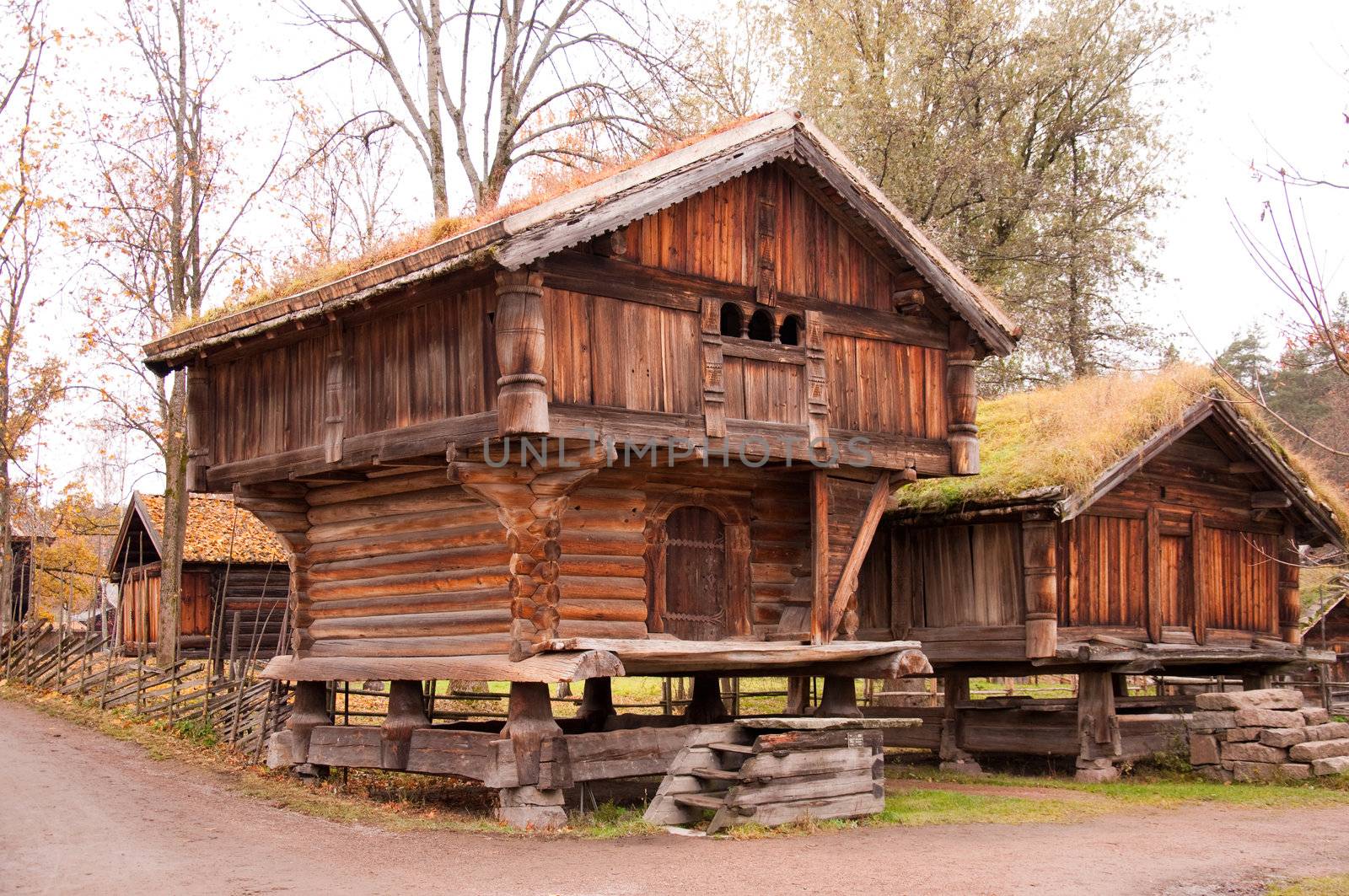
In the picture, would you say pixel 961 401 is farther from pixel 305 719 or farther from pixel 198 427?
pixel 198 427

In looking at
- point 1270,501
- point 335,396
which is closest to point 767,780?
point 335,396

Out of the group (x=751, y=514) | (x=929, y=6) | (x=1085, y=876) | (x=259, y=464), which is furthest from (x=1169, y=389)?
(x=929, y=6)

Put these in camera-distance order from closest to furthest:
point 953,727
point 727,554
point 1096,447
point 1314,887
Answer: point 1314,887 < point 727,554 < point 1096,447 < point 953,727

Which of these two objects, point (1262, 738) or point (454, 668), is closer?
point (454, 668)

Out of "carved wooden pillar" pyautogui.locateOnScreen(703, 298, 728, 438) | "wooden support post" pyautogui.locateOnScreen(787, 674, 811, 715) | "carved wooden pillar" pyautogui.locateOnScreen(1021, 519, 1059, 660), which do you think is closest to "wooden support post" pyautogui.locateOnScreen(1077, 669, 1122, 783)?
"carved wooden pillar" pyautogui.locateOnScreen(1021, 519, 1059, 660)

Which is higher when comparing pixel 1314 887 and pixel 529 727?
pixel 529 727

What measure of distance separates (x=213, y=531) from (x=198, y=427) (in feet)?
61.9

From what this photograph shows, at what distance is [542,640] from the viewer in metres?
13.6

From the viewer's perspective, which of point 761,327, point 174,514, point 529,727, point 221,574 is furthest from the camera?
point 221,574

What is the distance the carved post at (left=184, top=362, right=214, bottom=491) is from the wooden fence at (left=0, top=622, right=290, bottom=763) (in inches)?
139

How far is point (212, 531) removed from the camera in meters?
35.1

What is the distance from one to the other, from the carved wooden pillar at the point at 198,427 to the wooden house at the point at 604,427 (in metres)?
0.04

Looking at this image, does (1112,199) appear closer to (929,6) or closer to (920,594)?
(929,6)

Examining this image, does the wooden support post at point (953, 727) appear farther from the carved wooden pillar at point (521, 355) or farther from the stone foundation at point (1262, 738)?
the carved wooden pillar at point (521, 355)
